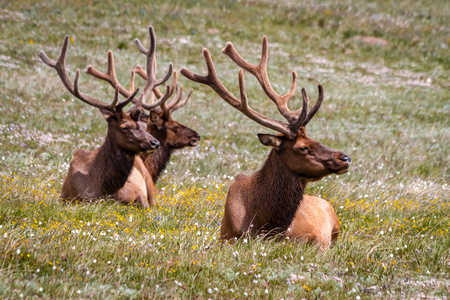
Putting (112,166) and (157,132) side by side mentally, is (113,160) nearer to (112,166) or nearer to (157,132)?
(112,166)

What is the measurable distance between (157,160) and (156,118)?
0.83 meters

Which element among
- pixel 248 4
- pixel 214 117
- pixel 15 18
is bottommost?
pixel 214 117

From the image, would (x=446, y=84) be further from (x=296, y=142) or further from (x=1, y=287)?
(x=1, y=287)

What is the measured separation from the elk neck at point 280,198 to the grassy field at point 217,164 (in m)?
0.36

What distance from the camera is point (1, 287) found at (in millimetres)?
3672

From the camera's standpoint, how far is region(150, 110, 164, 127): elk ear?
31.9 feet

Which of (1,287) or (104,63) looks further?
(104,63)

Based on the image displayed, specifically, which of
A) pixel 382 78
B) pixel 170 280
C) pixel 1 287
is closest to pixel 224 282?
pixel 170 280

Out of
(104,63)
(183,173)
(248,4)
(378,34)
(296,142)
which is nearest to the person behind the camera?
(296,142)

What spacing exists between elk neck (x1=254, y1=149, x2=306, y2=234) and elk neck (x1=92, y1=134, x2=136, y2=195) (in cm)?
264

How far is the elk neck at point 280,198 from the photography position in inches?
226

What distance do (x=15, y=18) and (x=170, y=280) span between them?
2390cm

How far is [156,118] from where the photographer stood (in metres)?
9.76

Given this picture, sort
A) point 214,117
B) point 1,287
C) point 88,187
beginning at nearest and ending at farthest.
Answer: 1. point 1,287
2. point 88,187
3. point 214,117
